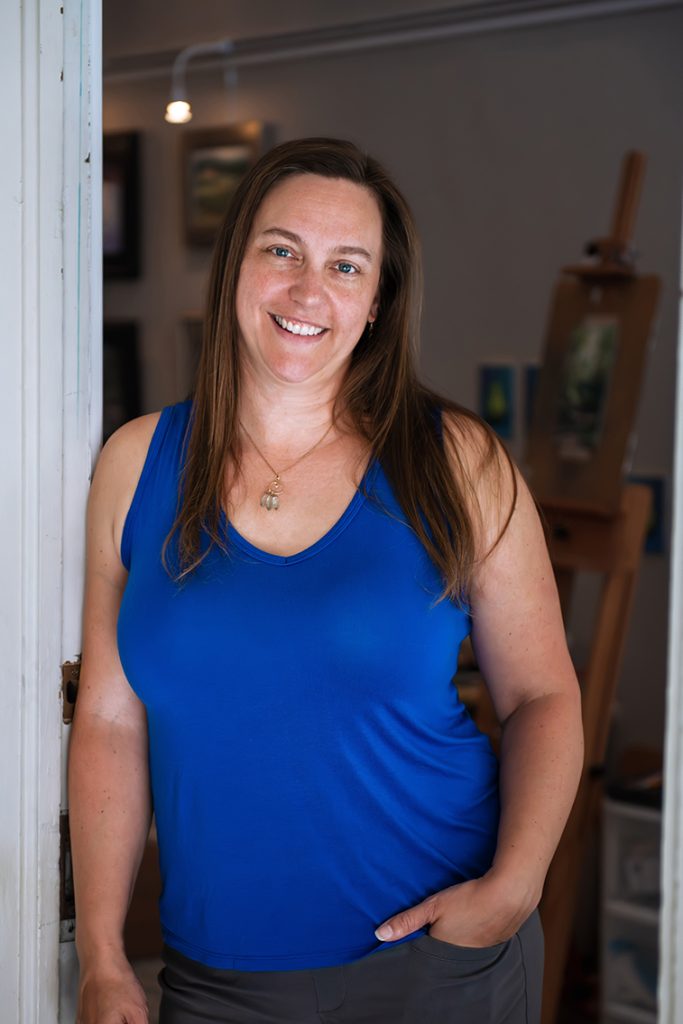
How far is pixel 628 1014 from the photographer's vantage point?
2951 millimetres

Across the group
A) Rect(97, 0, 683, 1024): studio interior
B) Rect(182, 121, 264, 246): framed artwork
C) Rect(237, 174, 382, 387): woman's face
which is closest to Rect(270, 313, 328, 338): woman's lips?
Rect(237, 174, 382, 387): woman's face

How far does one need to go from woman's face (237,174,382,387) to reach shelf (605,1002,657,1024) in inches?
84.5

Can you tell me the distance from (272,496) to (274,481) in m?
0.03

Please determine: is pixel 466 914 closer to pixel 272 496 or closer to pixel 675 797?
pixel 675 797

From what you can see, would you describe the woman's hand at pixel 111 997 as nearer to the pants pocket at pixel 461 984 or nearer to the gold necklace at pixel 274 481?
the pants pocket at pixel 461 984

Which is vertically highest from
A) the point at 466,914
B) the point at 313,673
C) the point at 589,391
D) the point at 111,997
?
the point at 589,391

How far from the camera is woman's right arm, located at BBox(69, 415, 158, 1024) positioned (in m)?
1.44

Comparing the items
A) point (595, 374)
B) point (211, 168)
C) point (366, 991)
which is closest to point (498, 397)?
point (595, 374)

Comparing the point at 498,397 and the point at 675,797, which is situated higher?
the point at 498,397

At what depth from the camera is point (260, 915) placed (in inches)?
54.0

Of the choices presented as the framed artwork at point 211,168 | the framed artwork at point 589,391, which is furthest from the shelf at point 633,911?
the framed artwork at point 211,168

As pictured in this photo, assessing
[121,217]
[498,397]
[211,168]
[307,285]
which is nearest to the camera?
[307,285]

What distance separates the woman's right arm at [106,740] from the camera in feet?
4.71

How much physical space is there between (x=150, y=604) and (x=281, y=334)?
37 cm
